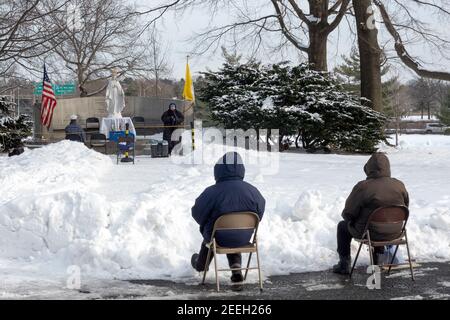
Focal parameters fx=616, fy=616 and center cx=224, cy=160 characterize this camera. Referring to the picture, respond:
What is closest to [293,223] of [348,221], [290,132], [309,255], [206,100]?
[309,255]

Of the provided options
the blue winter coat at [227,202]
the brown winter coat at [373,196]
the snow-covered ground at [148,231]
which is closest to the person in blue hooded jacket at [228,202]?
the blue winter coat at [227,202]

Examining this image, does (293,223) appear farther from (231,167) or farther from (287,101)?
(287,101)

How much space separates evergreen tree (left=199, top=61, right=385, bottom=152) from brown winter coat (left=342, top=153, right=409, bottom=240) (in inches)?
553

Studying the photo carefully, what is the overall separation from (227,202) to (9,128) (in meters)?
26.7

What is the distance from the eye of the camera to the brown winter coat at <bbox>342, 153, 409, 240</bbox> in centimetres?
687

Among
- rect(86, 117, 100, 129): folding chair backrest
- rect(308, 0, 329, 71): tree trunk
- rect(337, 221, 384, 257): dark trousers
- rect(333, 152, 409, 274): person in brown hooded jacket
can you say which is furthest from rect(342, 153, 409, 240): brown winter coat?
rect(86, 117, 100, 129): folding chair backrest

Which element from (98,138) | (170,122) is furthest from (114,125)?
(170,122)

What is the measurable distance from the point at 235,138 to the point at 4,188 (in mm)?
12308

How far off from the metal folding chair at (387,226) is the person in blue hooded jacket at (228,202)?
125 centimetres

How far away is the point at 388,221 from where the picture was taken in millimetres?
6852

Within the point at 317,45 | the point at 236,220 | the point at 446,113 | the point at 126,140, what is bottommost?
the point at 236,220

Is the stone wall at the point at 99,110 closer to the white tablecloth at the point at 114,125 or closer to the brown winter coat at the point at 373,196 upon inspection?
the white tablecloth at the point at 114,125

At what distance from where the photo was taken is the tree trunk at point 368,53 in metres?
23.6

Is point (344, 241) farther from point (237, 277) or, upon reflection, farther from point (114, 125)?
point (114, 125)
